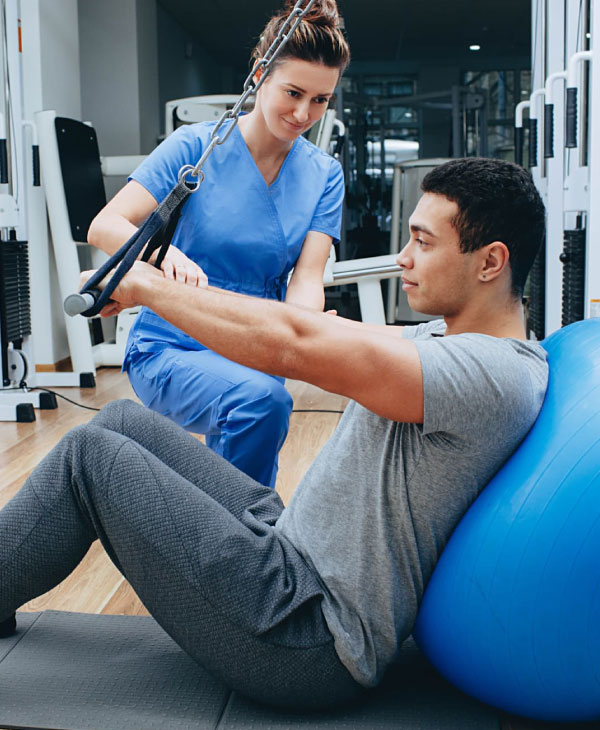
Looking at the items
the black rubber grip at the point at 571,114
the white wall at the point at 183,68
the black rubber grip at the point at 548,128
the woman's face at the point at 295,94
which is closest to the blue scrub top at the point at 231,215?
the woman's face at the point at 295,94

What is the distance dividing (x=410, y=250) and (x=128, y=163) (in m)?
3.61

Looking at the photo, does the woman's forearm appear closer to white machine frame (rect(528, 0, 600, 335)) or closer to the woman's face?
the woman's face

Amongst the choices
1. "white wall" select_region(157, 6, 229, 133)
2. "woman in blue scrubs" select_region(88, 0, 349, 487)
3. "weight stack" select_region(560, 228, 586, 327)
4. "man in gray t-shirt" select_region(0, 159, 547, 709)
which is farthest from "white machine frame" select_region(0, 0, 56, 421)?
"white wall" select_region(157, 6, 229, 133)

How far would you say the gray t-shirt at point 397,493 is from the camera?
3.14 ft

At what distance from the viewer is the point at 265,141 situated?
1656 millimetres

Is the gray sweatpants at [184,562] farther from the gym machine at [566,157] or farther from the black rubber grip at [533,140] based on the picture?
the black rubber grip at [533,140]

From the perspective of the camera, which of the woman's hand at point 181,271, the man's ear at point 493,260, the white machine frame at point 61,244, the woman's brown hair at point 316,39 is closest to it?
the man's ear at point 493,260

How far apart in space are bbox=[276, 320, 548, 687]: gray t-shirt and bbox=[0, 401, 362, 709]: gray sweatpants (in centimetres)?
4

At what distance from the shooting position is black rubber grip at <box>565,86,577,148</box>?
95.3 inches

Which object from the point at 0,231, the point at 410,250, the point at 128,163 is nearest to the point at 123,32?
the point at 128,163

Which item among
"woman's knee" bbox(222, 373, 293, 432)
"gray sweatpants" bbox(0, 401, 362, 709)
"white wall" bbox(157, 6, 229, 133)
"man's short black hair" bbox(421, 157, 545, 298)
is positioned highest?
"white wall" bbox(157, 6, 229, 133)

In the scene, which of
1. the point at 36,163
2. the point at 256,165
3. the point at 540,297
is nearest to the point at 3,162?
the point at 36,163

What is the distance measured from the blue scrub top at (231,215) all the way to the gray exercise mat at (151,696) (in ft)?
1.92

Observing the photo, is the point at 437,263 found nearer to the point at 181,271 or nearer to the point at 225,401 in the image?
the point at 181,271
